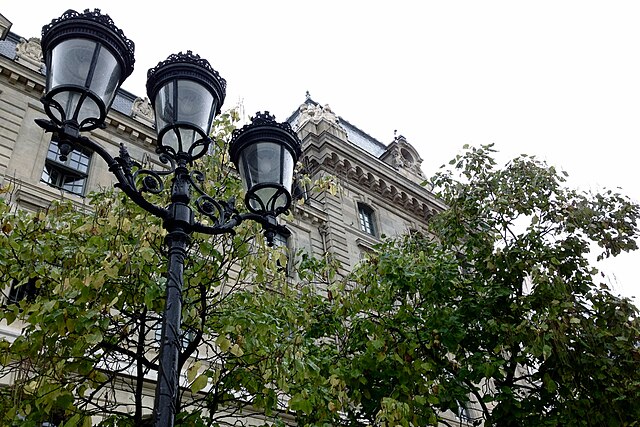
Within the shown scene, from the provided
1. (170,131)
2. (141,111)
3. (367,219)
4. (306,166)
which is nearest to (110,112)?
(141,111)

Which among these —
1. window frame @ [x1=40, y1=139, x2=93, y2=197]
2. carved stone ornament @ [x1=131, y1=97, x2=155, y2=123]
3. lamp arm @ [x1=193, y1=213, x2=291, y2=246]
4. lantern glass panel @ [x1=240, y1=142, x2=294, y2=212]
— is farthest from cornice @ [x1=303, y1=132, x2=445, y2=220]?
lamp arm @ [x1=193, y1=213, x2=291, y2=246]

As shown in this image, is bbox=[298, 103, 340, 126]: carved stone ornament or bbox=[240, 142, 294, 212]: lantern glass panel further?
bbox=[298, 103, 340, 126]: carved stone ornament

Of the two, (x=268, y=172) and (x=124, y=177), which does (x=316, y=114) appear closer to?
(x=268, y=172)

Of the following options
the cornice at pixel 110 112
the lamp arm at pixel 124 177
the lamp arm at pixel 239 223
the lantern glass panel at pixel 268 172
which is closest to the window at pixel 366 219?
the cornice at pixel 110 112

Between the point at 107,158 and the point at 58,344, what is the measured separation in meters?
3.67

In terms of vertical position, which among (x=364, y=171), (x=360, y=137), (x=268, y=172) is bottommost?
(x=268, y=172)

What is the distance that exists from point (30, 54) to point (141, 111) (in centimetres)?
365

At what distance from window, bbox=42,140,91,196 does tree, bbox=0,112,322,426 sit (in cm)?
597

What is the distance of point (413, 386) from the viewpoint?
10.1 m

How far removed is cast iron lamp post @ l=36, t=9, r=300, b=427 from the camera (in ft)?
16.6


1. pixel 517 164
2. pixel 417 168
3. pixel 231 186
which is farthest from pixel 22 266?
pixel 417 168

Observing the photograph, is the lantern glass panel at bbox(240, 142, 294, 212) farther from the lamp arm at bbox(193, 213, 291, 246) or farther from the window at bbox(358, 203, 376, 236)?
the window at bbox(358, 203, 376, 236)

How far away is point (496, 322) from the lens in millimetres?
10844

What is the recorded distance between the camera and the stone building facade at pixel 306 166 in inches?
571
